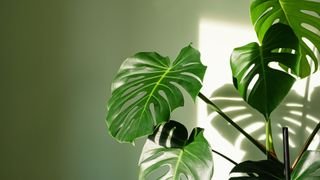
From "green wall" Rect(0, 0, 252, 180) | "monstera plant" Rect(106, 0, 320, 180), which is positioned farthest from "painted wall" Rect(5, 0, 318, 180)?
"monstera plant" Rect(106, 0, 320, 180)

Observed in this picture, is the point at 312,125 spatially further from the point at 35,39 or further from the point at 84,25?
the point at 35,39

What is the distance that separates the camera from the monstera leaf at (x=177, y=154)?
2.82 feet

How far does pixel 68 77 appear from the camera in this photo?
126cm

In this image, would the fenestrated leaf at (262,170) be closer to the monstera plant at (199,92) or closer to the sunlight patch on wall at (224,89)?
the monstera plant at (199,92)

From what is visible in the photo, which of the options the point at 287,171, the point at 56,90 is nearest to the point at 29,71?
the point at 56,90

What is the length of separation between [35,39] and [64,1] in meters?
0.16

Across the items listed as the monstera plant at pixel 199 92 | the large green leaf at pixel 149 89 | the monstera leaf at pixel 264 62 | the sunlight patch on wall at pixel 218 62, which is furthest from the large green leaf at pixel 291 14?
the sunlight patch on wall at pixel 218 62

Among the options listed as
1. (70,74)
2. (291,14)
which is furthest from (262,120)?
(70,74)

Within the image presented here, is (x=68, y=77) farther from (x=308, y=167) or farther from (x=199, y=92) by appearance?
(x=308, y=167)

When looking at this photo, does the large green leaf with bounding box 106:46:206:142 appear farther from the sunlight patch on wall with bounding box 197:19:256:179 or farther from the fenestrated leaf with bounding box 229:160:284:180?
the sunlight patch on wall with bounding box 197:19:256:179

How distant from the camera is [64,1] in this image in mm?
1292

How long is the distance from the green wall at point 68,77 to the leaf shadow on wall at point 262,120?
0.38 ft

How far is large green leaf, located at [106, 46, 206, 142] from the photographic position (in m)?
0.88

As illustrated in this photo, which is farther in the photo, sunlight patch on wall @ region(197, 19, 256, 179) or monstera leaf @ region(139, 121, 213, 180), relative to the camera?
sunlight patch on wall @ region(197, 19, 256, 179)
